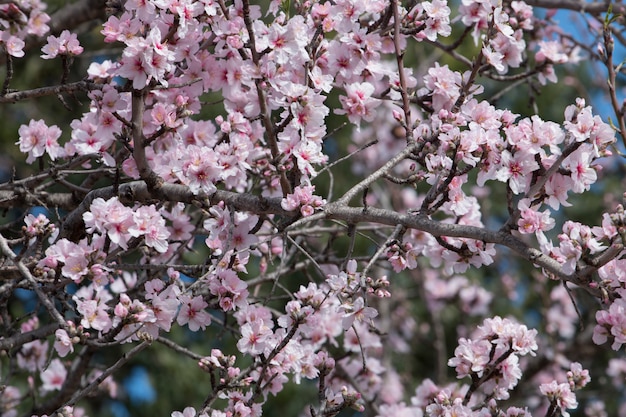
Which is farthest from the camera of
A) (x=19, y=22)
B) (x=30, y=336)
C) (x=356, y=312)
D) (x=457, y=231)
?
(x=30, y=336)

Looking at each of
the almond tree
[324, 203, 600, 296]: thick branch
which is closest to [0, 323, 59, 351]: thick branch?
the almond tree

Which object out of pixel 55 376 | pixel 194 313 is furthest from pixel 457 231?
pixel 55 376

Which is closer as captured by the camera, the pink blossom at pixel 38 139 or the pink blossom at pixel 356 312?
the pink blossom at pixel 356 312

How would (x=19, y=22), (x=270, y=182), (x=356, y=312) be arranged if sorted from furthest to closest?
1. (x=270, y=182)
2. (x=356, y=312)
3. (x=19, y=22)

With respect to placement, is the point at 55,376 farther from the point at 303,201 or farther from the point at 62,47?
the point at 303,201

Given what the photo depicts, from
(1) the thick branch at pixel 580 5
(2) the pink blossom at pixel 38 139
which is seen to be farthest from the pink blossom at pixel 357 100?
(1) the thick branch at pixel 580 5

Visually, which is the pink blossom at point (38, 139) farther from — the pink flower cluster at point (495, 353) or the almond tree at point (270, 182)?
the pink flower cluster at point (495, 353)

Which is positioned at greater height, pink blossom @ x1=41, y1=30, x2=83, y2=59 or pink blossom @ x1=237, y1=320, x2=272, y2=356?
pink blossom @ x1=41, y1=30, x2=83, y2=59

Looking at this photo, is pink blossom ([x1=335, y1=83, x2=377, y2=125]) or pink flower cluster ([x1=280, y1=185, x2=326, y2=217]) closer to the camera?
pink flower cluster ([x1=280, y1=185, x2=326, y2=217])

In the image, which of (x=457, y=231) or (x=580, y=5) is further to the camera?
(x=580, y=5)

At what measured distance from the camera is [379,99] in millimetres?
2535

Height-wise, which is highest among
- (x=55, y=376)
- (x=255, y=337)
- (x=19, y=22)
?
(x=19, y=22)

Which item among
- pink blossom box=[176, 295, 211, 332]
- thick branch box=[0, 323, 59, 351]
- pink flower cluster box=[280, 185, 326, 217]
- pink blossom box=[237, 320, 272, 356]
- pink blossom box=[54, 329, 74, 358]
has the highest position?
pink flower cluster box=[280, 185, 326, 217]

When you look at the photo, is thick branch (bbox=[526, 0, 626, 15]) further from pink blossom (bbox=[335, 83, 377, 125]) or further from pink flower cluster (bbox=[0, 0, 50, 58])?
pink flower cluster (bbox=[0, 0, 50, 58])
